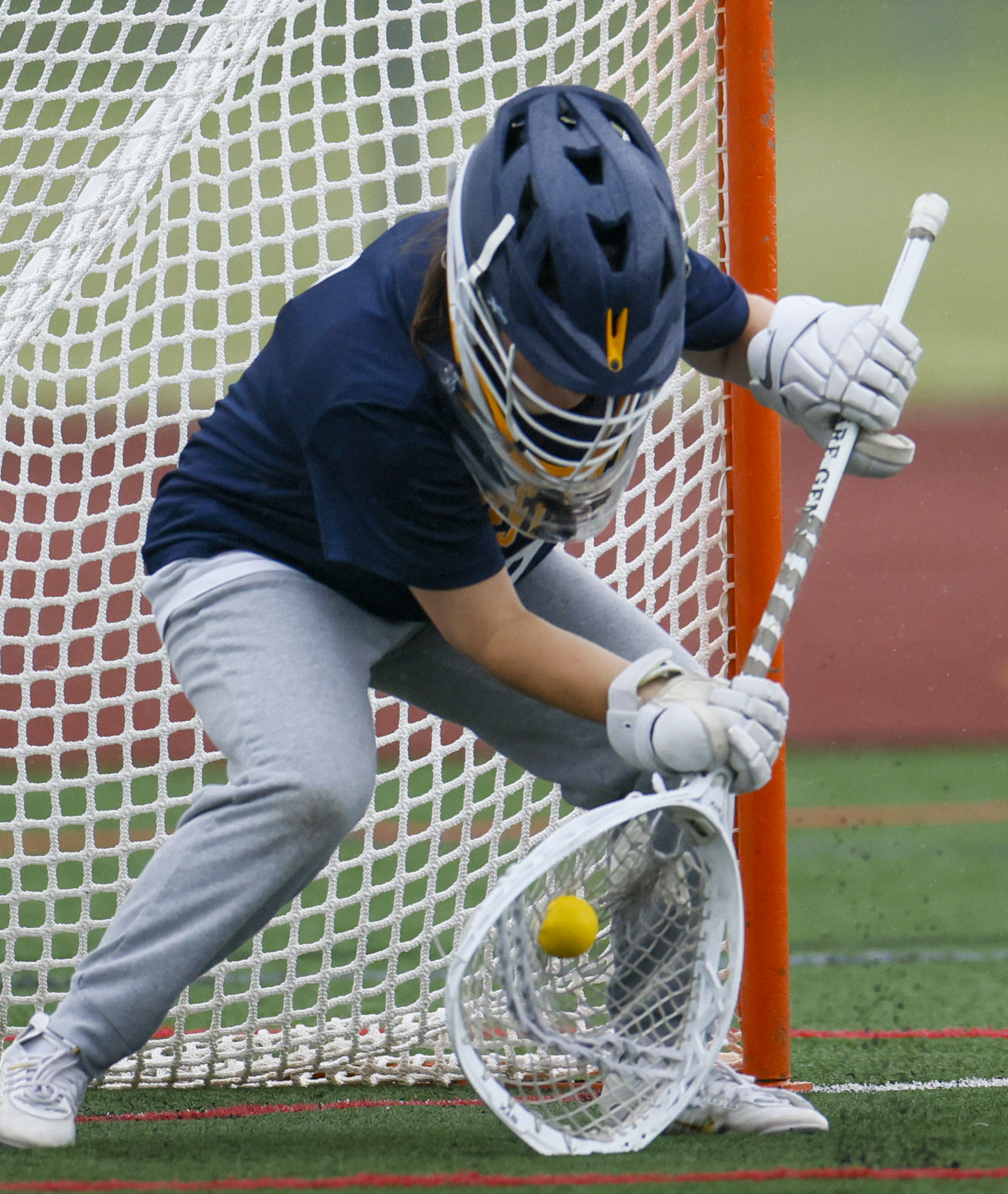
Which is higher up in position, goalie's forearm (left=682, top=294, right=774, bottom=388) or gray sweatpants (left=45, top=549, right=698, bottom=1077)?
goalie's forearm (left=682, top=294, right=774, bottom=388)

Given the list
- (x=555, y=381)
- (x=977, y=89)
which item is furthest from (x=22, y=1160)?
(x=977, y=89)

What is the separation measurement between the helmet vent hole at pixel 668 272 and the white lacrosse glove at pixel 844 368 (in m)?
0.38

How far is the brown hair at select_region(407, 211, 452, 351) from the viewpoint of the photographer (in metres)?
Result: 1.92

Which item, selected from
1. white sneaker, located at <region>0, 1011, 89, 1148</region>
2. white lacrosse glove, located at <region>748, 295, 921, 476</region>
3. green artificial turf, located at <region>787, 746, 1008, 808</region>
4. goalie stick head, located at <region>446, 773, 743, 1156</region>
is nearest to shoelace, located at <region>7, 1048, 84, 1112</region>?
white sneaker, located at <region>0, 1011, 89, 1148</region>

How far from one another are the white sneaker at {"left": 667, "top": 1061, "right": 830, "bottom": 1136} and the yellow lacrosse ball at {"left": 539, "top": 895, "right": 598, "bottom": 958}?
322 mm

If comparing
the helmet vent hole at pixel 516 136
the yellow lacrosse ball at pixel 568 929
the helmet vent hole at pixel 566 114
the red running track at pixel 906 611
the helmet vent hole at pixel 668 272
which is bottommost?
the red running track at pixel 906 611

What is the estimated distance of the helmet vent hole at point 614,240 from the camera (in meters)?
1.83

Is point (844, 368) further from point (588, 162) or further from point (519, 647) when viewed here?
point (519, 647)

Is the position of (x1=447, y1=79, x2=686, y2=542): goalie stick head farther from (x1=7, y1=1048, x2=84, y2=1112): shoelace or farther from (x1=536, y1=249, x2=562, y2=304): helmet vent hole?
(x1=7, y1=1048, x2=84, y2=1112): shoelace

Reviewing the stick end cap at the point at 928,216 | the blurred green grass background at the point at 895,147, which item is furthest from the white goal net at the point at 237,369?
the blurred green grass background at the point at 895,147

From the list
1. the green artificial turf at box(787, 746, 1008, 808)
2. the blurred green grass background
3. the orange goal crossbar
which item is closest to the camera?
the orange goal crossbar

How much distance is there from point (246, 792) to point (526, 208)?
80cm

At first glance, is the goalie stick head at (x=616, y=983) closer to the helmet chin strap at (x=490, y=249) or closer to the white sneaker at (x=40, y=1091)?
the white sneaker at (x=40, y=1091)

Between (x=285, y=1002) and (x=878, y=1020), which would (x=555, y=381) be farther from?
(x=878, y=1020)
